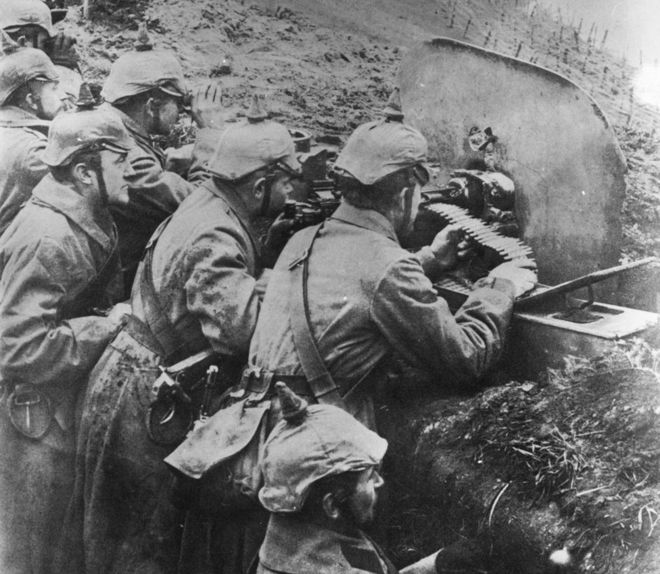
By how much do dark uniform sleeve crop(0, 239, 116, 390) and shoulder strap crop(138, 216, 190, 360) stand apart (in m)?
0.23

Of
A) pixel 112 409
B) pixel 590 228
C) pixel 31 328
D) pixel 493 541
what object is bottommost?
pixel 112 409

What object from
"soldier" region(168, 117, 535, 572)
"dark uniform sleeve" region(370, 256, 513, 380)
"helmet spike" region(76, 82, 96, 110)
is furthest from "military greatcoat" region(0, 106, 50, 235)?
"dark uniform sleeve" region(370, 256, 513, 380)

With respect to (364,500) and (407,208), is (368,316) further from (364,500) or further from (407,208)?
(364,500)

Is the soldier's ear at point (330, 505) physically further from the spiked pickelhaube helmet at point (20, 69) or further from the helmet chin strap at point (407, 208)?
the spiked pickelhaube helmet at point (20, 69)

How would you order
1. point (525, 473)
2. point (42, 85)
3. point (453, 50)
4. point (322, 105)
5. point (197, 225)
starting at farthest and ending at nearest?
point (322, 105)
point (42, 85)
point (453, 50)
point (197, 225)
point (525, 473)

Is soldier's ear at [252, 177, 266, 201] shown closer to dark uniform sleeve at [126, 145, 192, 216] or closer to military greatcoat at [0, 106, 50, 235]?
dark uniform sleeve at [126, 145, 192, 216]

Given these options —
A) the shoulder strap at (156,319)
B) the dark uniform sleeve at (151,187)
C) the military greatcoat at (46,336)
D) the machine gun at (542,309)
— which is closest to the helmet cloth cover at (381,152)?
the machine gun at (542,309)

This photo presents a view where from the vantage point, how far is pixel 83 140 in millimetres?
4371

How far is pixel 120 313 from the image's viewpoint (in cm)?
438

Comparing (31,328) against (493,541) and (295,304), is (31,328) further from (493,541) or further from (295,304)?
(493,541)

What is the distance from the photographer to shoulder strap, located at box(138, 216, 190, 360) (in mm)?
4230

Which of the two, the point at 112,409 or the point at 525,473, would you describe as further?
the point at 112,409

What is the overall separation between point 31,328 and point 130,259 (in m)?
1.09

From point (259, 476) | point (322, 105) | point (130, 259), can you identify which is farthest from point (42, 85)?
point (259, 476)
